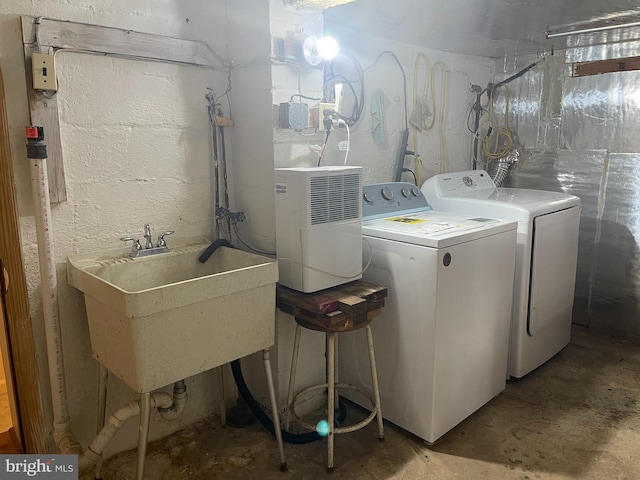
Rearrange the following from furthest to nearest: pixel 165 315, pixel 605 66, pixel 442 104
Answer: pixel 442 104 < pixel 605 66 < pixel 165 315

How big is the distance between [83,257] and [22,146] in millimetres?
463

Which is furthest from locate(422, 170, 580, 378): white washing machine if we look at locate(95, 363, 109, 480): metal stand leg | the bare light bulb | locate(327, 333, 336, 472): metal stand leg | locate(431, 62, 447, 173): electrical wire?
locate(95, 363, 109, 480): metal stand leg

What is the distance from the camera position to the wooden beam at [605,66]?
3.09m

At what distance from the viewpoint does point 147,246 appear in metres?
2.05

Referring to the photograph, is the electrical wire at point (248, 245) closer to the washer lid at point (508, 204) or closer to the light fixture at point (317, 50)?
the light fixture at point (317, 50)

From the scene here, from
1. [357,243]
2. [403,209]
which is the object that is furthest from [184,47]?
[403,209]

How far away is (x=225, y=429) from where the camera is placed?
91.9 inches

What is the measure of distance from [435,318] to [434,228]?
0.43 meters

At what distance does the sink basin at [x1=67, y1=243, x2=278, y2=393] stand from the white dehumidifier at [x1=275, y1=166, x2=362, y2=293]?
0.48ft

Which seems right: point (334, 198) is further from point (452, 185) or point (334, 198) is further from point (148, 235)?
point (452, 185)

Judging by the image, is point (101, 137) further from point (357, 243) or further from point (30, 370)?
point (357, 243)

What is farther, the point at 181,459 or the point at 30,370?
the point at 181,459

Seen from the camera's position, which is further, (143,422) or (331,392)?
(331,392)

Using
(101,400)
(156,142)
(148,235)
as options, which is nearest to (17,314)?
(101,400)
